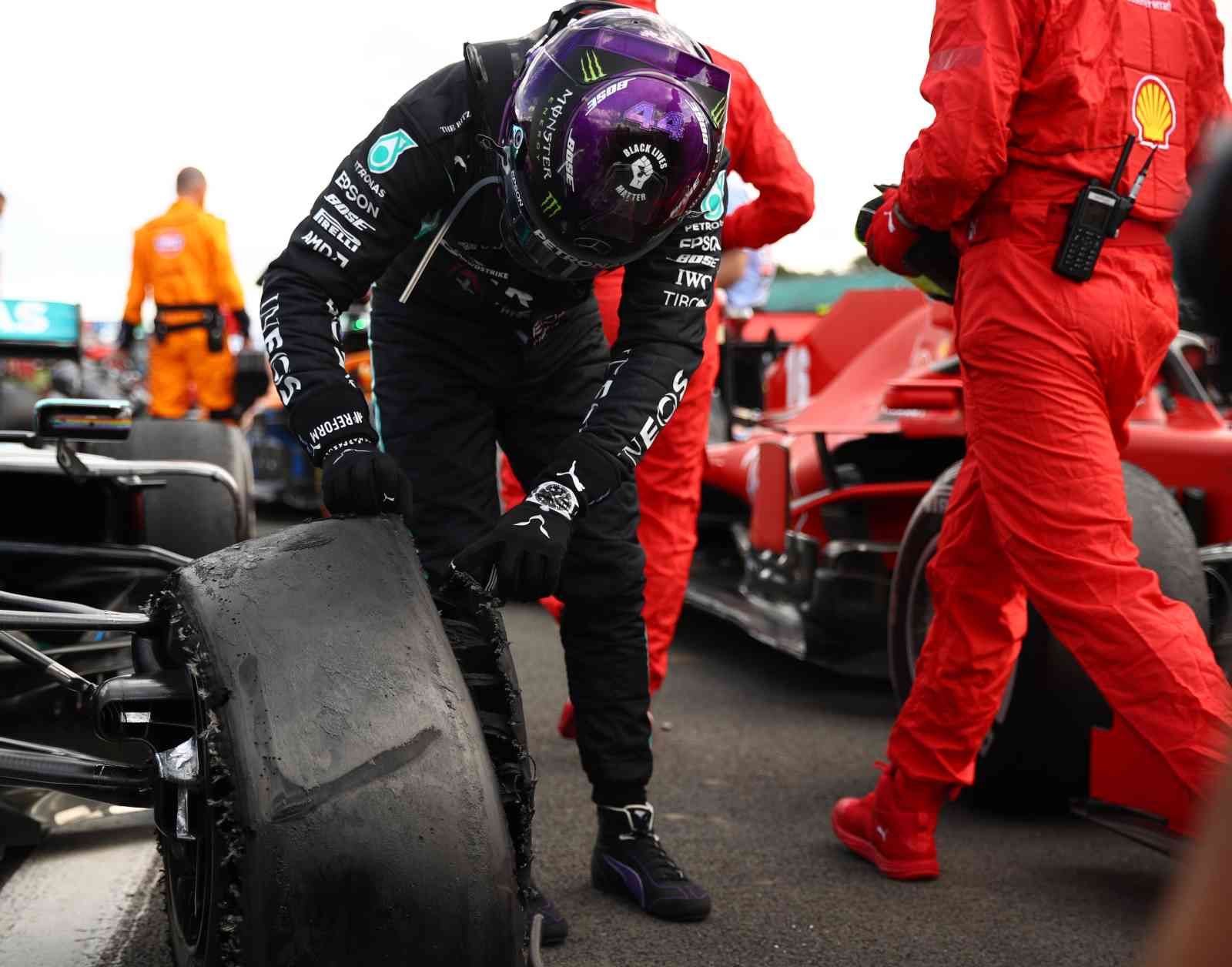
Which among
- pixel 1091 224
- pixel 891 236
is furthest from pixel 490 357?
pixel 1091 224

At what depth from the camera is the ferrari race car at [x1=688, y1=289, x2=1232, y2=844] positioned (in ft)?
9.63

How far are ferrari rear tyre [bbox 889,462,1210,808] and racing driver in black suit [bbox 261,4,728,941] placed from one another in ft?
3.11

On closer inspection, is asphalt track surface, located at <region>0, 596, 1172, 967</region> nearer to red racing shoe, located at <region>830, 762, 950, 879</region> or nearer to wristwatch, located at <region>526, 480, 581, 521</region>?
red racing shoe, located at <region>830, 762, 950, 879</region>

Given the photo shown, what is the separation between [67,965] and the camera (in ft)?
7.54

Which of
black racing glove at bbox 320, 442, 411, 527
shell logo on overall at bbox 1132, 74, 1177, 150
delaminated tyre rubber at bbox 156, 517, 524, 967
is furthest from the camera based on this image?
shell logo on overall at bbox 1132, 74, 1177, 150

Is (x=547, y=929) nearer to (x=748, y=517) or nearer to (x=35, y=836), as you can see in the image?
(x=35, y=836)

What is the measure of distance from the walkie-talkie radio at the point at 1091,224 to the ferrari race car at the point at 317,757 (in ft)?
4.27

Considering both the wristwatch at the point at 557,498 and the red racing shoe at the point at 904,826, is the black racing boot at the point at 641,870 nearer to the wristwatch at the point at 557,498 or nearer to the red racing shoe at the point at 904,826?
the red racing shoe at the point at 904,826

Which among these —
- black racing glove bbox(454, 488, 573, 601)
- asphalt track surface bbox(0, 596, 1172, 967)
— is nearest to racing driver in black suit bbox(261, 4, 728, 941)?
black racing glove bbox(454, 488, 573, 601)

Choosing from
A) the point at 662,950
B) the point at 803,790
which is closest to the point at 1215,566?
the point at 803,790

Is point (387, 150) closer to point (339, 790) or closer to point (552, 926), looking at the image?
point (339, 790)

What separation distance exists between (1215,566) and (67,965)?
8.27 feet

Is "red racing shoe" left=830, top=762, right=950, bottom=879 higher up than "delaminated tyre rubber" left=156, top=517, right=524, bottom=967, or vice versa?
"delaminated tyre rubber" left=156, top=517, right=524, bottom=967

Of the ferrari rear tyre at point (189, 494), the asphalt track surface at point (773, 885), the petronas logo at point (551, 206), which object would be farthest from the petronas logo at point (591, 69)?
the ferrari rear tyre at point (189, 494)
